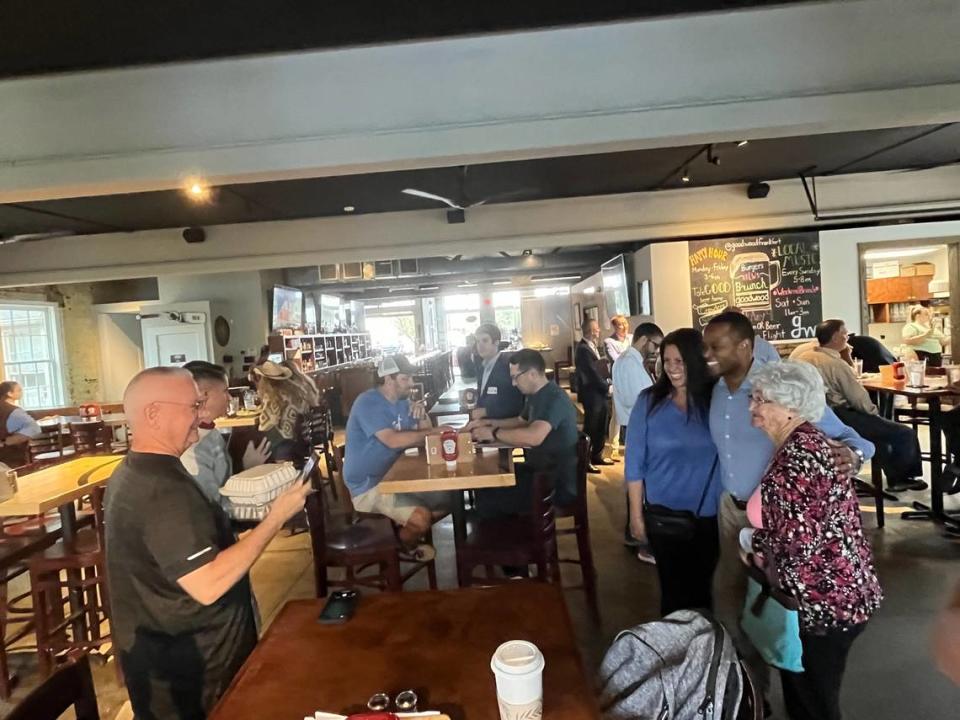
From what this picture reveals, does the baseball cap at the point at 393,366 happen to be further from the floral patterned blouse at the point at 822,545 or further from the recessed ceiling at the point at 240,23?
the floral patterned blouse at the point at 822,545

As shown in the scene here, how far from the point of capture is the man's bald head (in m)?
1.62

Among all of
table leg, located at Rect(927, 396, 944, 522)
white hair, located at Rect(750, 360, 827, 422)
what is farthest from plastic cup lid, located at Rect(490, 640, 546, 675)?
table leg, located at Rect(927, 396, 944, 522)

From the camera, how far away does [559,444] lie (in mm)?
3504

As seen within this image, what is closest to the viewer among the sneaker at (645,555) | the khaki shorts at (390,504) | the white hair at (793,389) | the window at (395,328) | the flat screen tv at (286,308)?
the white hair at (793,389)

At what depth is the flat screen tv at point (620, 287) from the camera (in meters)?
7.91

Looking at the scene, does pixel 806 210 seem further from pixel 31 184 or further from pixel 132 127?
pixel 31 184

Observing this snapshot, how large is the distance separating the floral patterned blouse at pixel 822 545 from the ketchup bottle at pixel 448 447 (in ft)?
6.25

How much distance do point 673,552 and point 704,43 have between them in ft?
8.04

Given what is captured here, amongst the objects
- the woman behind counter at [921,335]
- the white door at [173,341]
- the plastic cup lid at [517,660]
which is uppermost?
the white door at [173,341]

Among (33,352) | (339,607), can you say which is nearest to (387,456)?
(339,607)

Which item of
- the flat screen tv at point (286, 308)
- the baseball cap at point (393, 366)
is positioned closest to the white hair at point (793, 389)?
the baseball cap at point (393, 366)

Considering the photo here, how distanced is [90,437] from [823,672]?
7.05 m

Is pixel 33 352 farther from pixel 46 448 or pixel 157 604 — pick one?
pixel 157 604

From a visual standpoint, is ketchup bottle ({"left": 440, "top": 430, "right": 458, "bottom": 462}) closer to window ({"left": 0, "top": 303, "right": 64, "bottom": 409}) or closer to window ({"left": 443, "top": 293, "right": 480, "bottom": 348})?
window ({"left": 0, "top": 303, "right": 64, "bottom": 409})
